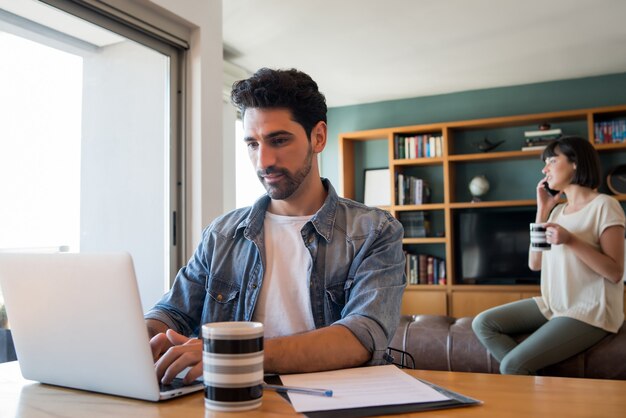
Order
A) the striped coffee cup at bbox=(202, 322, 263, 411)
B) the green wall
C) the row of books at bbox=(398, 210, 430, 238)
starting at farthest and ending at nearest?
the row of books at bbox=(398, 210, 430, 238) → the green wall → the striped coffee cup at bbox=(202, 322, 263, 411)

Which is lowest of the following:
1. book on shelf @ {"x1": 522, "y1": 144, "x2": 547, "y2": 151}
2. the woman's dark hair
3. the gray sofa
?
the gray sofa

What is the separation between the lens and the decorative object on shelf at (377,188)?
5707mm

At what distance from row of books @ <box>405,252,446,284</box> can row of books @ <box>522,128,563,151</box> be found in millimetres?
1345

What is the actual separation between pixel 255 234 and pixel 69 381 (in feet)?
1.77

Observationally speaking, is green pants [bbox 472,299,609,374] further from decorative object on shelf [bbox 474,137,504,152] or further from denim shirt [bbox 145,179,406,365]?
decorative object on shelf [bbox 474,137,504,152]

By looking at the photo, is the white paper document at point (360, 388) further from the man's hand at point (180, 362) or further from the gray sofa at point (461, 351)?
the gray sofa at point (461, 351)

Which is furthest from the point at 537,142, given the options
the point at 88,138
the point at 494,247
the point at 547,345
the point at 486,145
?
the point at 88,138

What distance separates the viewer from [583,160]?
245 centimetres

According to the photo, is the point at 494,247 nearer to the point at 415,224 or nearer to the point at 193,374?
the point at 415,224

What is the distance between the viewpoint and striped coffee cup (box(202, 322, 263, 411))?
72 centimetres

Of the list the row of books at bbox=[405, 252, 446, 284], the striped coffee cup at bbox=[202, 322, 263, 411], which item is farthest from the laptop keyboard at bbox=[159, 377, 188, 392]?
the row of books at bbox=[405, 252, 446, 284]

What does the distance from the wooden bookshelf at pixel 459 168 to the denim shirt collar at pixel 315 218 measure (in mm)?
3935

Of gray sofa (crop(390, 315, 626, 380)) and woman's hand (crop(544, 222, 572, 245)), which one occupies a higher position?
woman's hand (crop(544, 222, 572, 245))

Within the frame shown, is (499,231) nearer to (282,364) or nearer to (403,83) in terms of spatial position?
(403,83)
